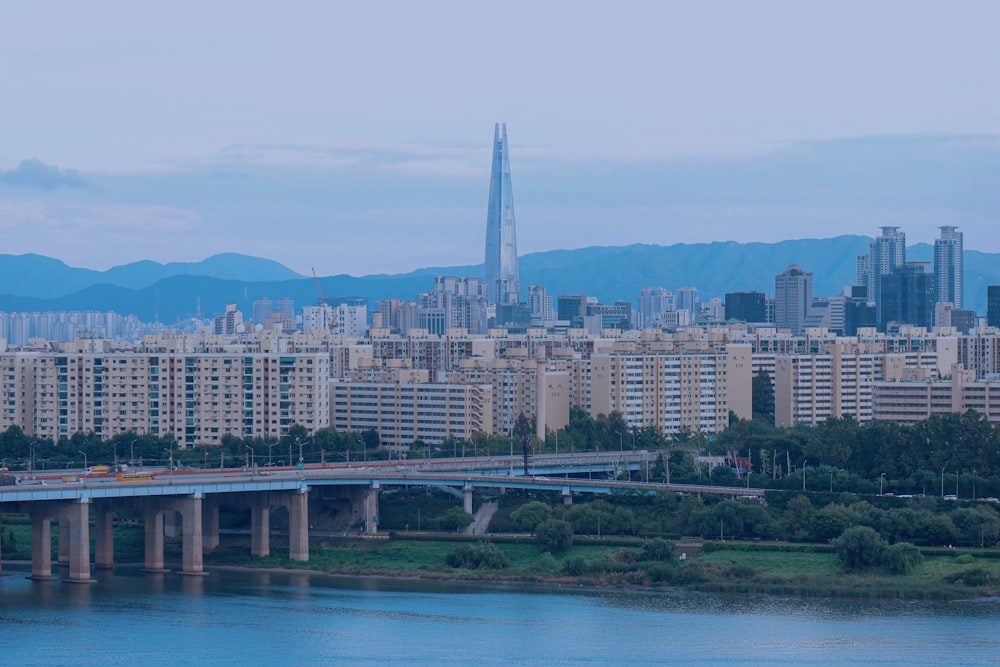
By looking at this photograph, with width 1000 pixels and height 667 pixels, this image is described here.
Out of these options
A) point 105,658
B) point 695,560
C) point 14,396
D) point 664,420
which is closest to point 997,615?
point 695,560

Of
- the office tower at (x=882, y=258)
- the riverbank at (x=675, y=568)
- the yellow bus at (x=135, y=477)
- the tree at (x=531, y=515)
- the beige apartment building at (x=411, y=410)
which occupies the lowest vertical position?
the riverbank at (x=675, y=568)

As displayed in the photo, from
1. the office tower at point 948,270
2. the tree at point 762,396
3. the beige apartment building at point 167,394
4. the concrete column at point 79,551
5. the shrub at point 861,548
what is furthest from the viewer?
the office tower at point 948,270

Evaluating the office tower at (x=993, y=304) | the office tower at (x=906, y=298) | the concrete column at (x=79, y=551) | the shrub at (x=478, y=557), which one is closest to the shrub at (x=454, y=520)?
the shrub at (x=478, y=557)

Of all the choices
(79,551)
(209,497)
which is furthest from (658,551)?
(79,551)

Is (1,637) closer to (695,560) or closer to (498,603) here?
(498,603)

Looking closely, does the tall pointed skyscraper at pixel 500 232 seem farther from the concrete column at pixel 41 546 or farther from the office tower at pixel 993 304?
the concrete column at pixel 41 546

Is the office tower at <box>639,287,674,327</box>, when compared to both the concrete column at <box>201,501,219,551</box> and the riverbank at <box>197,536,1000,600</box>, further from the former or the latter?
the riverbank at <box>197,536,1000,600</box>

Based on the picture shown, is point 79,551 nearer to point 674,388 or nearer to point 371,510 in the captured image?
point 371,510

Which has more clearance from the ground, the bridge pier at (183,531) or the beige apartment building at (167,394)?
the beige apartment building at (167,394)
